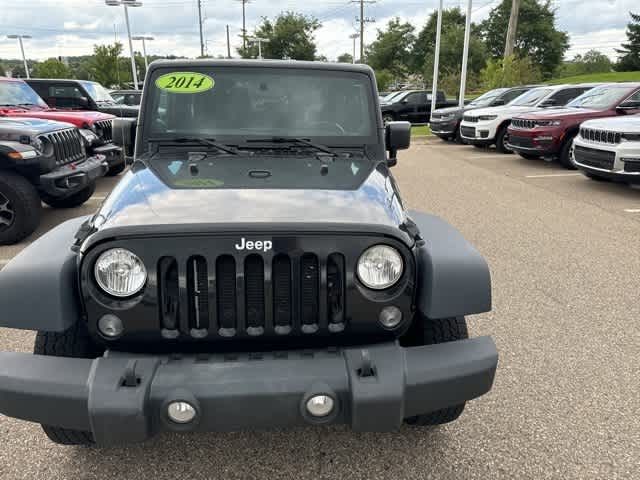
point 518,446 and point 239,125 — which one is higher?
point 239,125

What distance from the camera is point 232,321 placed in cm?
201

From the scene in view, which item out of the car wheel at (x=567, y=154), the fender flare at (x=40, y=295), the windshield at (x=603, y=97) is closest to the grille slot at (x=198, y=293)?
the fender flare at (x=40, y=295)

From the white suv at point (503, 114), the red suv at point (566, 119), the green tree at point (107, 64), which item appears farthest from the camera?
the green tree at point (107, 64)

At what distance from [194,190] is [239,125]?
3.07 ft

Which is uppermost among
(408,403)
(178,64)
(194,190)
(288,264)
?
(178,64)

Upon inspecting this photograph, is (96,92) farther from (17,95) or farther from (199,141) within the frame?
(199,141)

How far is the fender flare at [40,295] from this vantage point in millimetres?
1941

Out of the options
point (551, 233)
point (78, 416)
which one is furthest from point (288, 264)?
point (551, 233)

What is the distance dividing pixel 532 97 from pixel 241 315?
13.6 m

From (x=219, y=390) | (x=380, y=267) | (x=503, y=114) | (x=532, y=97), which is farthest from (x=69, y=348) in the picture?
(x=532, y=97)

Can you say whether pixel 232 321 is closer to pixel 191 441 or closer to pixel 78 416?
pixel 78 416

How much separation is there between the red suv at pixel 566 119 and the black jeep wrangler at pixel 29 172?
8318 millimetres

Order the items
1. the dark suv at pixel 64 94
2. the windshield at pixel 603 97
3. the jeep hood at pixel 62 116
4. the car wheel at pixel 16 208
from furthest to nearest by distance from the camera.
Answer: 1. the dark suv at pixel 64 94
2. the windshield at pixel 603 97
3. the jeep hood at pixel 62 116
4. the car wheel at pixel 16 208

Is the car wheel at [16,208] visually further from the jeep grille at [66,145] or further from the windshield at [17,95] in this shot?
the windshield at [17,95]
